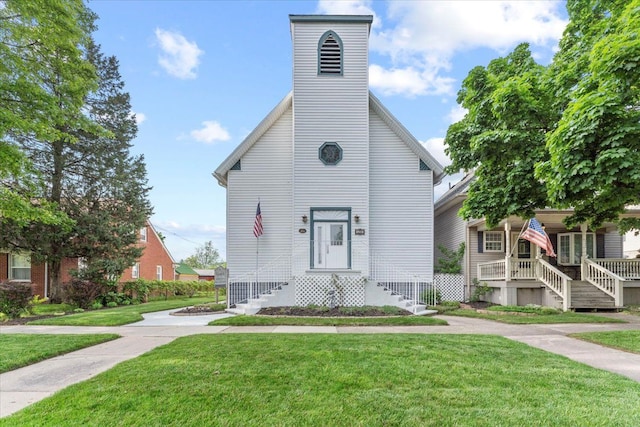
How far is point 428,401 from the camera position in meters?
3.97

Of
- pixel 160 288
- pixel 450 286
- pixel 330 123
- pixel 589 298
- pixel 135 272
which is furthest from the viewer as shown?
pixel 135 272

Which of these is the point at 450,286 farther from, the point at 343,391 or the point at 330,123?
the point at 343,391

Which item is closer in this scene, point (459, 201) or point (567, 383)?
point (567, 383)

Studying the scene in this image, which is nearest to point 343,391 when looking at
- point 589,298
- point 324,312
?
point 324,312

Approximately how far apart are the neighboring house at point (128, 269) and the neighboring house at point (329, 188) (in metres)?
8.27

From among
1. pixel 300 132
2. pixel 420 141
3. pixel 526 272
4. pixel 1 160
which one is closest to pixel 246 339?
pixel 1 160

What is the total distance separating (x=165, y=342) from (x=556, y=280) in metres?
13.5

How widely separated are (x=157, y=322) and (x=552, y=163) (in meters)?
10.6

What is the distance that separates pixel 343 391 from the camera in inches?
167

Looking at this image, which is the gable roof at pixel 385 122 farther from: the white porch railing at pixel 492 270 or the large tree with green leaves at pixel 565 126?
the white porch railing at pixel 492 270

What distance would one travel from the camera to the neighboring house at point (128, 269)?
19.8 metres

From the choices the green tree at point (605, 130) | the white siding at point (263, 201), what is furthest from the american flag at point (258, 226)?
the green tree at point (605, 130)

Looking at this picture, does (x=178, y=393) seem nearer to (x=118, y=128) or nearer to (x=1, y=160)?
(x=1, y=160)

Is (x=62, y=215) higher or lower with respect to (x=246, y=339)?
higher
